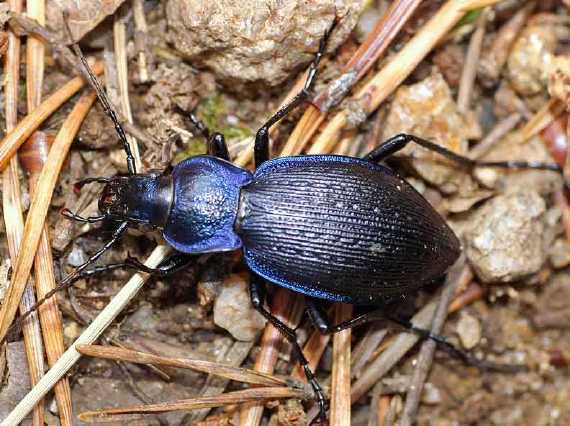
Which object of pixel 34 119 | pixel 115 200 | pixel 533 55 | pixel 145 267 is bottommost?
pixel 145 267

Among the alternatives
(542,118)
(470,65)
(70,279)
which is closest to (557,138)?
(542,118)

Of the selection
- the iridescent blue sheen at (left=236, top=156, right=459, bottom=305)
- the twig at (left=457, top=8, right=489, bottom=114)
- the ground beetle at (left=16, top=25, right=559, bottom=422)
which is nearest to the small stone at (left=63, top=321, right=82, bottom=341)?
the ground beetle at (left=16, top=25, right=559, bottom=422)

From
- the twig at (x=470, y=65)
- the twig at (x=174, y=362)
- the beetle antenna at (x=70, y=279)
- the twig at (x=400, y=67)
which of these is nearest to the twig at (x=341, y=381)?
the twig at (x=174, y=362)

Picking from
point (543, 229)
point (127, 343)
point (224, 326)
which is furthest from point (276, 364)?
point (543, 229)

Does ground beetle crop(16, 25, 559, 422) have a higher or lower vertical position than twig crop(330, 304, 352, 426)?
higher

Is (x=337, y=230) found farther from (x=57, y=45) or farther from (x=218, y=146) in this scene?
(x=57, y=45)

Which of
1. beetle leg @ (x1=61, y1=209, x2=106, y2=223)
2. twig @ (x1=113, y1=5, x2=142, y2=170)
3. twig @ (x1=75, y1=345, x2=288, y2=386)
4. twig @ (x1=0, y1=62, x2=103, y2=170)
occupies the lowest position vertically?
twig @ (x1=75, y1=345, x2=288, y2=386)

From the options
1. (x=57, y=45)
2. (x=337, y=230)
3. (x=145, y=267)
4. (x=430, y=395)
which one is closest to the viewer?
(x=337, y=230)

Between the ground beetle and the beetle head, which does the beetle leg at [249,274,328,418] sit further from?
the beetle head

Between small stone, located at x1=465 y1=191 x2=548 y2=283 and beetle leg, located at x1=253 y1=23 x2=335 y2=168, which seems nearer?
beetle leg, located at x1=253 y1=23 x2=335 y2=168
